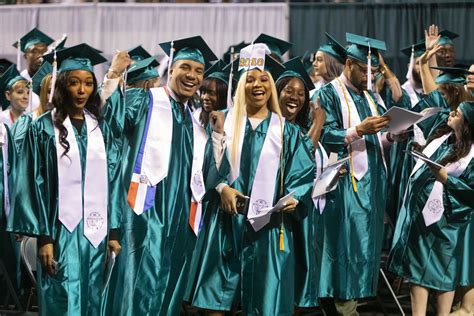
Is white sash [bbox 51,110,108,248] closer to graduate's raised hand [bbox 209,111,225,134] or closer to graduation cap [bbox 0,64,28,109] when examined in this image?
graduate's raised hand [bbox 209,111,225,134]

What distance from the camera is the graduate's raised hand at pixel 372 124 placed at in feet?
24.7

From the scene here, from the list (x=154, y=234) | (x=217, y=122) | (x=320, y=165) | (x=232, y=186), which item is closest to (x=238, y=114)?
(x=217, y=122)

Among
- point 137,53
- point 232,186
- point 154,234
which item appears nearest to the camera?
point 154,234

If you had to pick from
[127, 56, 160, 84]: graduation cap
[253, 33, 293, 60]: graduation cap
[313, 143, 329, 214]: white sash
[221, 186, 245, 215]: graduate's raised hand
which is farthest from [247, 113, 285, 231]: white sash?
[127, 56, 160, 84]: graduation cap

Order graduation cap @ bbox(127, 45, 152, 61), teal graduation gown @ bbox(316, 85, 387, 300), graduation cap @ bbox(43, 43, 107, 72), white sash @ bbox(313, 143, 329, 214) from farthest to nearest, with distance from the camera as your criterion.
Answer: graduation cap @ bbox(127, 45, 152, 61) → teal graduation gown @ bbox(316, 85, 387, 300) → white sash @ bbox(313, 143, 329, 214) → graduation cap @ bbox(43, 43, 107, 72)

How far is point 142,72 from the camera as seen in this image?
809 cm

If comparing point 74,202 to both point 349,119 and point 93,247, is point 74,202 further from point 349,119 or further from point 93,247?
point 349,119

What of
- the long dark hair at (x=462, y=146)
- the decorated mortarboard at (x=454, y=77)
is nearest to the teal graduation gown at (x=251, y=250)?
the long dark hair at (x=462, y=146)

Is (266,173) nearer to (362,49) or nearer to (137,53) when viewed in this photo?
(362,49)

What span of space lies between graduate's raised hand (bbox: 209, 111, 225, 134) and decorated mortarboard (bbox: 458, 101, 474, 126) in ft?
5.61

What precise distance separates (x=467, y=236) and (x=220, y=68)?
2313 millimetres

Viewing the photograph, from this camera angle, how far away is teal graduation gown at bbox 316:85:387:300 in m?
7.79

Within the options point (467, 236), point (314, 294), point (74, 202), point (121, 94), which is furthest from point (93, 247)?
point (467, 236)

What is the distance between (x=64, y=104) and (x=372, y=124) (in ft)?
7.70
